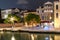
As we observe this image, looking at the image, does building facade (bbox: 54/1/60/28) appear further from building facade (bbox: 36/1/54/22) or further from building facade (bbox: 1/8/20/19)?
building facade (bbox: 1/8/20/19)

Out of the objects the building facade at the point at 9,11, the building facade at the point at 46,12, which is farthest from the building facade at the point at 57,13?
the building facade at the point at 9,11

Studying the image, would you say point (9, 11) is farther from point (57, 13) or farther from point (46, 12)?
point (57, 13)

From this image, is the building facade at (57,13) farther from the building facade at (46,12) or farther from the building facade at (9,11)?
the building facade at (9,11)

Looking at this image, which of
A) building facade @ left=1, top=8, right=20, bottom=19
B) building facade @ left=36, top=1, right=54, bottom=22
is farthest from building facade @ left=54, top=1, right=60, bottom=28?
building facade @ left=1, top=8, right=20, bottom=19

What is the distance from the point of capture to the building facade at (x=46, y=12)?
1382 inches

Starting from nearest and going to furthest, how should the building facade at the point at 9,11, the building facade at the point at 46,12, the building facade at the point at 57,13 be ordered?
→ 1. the building facade at the point at 57,13
2. the building facade at the point at 46,12
3. the building facade at the point at 9,11

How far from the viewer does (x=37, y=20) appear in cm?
2933

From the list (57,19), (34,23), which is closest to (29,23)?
(34,23)

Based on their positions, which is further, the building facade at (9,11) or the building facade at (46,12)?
the building facade at (9,11)

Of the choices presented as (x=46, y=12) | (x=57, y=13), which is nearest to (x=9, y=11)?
(x=46, y=12)

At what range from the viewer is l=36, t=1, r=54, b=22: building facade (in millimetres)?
35094

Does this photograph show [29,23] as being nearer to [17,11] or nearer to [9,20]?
[9,20]

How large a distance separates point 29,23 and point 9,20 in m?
2.66

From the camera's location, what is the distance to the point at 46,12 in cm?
3594
